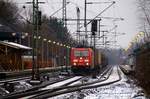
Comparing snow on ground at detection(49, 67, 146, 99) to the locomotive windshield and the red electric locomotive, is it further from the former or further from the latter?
the locomotive windshield

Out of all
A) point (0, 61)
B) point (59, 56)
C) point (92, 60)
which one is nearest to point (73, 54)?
point (92, 60)

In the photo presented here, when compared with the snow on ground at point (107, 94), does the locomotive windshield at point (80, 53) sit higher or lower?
higher

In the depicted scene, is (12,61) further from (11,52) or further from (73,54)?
(73,54)

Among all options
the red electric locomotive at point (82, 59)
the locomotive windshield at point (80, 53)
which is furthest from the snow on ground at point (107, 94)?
the locomotive windshield at point (80, 53)

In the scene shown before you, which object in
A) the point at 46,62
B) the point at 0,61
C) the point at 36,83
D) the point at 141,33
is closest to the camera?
the point at 36,83

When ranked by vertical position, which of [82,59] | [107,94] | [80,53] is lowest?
[107,94]

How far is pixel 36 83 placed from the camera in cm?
3531

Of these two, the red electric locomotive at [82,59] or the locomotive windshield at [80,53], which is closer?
the red electric locomotive at [82,59]

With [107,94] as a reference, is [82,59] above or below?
above

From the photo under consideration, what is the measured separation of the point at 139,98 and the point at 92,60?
40.1m

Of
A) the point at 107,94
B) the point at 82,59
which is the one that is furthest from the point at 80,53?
the point at 107,94

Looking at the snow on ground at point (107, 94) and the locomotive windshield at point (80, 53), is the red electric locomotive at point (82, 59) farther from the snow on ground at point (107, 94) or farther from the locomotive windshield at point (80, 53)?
the snow on ground at point (107, 94)

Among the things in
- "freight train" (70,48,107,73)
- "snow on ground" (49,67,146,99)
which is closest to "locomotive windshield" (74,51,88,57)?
"freight train" (70,48,107,73)

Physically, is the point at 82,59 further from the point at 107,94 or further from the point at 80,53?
the point at 107,94
